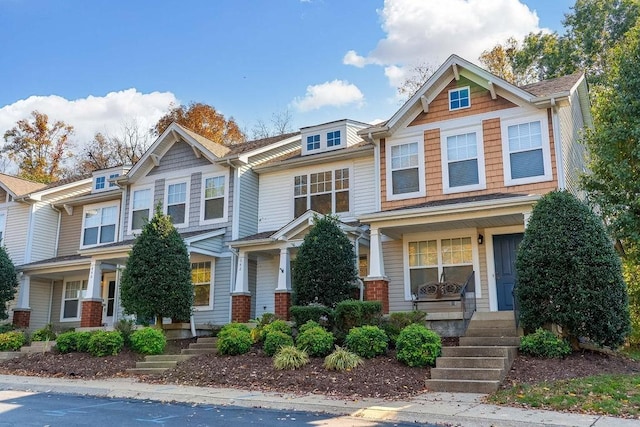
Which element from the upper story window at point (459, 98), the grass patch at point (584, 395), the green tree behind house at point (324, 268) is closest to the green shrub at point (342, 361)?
the grass patch at point (584, 395)

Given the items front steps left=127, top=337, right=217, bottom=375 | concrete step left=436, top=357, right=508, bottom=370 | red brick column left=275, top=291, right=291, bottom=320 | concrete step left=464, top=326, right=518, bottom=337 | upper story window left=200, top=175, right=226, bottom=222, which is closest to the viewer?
concrete step left=436, top=357, right=508, bottom=370

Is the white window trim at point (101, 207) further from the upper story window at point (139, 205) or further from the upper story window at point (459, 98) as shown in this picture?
the upper story window at point (459, 98)

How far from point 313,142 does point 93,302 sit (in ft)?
29.1

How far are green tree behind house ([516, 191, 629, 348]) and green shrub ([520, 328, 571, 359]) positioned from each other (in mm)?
312

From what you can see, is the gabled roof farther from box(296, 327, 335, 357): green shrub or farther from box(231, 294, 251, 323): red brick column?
box(296, 327, 335, 357): green shrub

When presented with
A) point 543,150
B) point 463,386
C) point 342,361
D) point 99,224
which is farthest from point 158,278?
point 543,150

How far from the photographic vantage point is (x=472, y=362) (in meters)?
10.2

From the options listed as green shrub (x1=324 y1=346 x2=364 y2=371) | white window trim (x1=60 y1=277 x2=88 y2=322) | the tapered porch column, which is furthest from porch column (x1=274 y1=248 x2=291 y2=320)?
white window trim (x1=60 y1=277 x2=88 y2=322)

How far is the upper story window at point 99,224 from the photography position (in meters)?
21.6

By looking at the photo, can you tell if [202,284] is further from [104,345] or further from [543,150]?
[543,150]

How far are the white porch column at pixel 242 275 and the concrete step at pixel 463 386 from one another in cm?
831

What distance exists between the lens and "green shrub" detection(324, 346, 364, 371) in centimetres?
1079

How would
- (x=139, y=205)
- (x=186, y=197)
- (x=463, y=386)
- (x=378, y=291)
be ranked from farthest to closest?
(x=139, y=205)
(x=186, y=197)
(x=378, y=291)
(x=463, y=386)

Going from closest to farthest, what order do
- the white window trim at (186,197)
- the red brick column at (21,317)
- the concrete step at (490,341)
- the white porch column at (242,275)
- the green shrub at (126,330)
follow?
the concrete step at (490,341), the green shrub at (126,330), the white porch column at (242,275), the white window trim at (186,197), the red brick column at (21,317)
